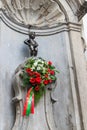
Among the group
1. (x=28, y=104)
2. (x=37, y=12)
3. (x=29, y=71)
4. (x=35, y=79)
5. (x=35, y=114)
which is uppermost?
(x=37, y=12)

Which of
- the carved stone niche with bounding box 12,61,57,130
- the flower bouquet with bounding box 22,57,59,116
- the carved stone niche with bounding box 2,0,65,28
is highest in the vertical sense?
the carved stone niche with bounding box 2,0,65,28

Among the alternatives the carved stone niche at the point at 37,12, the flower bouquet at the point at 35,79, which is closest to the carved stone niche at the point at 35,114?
the flower bouquet at the point at 35,79

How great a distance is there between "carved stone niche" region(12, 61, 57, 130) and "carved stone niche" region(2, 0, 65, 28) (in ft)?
4.54

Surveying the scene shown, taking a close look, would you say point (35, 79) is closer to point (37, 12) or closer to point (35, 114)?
point (35, 114)

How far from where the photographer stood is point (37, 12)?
5.48m

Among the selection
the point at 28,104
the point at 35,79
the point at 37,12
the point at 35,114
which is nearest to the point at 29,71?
the point at 35,79

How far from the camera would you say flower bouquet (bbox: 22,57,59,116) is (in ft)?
13.4

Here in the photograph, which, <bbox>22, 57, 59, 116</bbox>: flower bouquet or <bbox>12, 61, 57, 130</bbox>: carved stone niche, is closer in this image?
<bbox>12, 61, 57, 130</bbox>: carved stone niche

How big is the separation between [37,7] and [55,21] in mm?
485

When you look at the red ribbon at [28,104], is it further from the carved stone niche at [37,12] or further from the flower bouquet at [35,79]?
the carved stone niche at [37,12]

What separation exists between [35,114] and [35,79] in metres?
0.53

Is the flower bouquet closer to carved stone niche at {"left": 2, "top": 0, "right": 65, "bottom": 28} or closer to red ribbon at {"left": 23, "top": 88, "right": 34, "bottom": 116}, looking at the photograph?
red ribbon at {"left": 23, "top": 88, "right": 34, "bottom": 116}

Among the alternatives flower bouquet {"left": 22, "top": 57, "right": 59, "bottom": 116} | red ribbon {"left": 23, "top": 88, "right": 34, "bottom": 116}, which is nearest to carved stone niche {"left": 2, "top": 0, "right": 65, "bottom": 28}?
flower bouquet {"left": 22, "top": 57, "right": 59, "bottom": 116}

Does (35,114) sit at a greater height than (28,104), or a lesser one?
lesser
